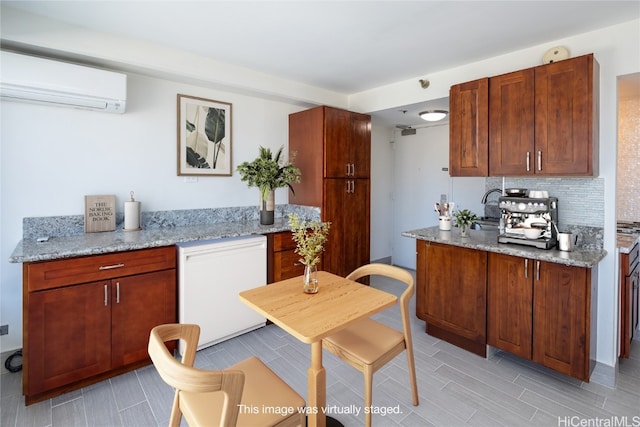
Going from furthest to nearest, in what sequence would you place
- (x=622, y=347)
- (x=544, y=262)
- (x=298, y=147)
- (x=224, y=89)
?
(x=298, y=147), (x=224, y=89), (x=622, y=347), (x=544, y=262)

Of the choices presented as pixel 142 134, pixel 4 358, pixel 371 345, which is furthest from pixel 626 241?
pixel 4 358

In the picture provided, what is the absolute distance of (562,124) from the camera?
2.26 metres

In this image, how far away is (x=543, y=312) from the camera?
2209 mm

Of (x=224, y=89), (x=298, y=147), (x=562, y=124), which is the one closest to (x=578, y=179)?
(x=562, y=124)

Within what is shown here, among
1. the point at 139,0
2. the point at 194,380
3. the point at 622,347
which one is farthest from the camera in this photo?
the point at 622,347

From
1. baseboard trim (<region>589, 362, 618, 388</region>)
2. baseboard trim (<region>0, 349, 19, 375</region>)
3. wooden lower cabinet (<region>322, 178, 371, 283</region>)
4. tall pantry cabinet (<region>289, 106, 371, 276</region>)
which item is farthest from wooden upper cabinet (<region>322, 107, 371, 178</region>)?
baseboard trim (<region>0, 349, 19, 375</region>)

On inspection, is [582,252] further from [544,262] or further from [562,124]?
[562,124]

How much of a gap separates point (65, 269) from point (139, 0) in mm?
1739

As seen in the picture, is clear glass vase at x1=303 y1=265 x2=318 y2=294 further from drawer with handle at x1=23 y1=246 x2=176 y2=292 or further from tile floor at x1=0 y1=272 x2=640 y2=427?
drawer with handle at x1=23 y1=246 x2=176 y2=292

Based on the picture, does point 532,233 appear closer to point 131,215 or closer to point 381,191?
point 381,191

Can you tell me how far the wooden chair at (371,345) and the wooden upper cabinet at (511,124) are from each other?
4.34ft

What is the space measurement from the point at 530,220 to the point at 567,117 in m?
0.75

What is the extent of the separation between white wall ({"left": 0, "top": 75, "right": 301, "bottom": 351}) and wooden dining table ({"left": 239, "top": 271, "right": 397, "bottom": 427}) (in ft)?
6.19

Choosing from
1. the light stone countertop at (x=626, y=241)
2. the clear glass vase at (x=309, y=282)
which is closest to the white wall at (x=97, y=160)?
the clear glass vase at (x=309, y=282)
